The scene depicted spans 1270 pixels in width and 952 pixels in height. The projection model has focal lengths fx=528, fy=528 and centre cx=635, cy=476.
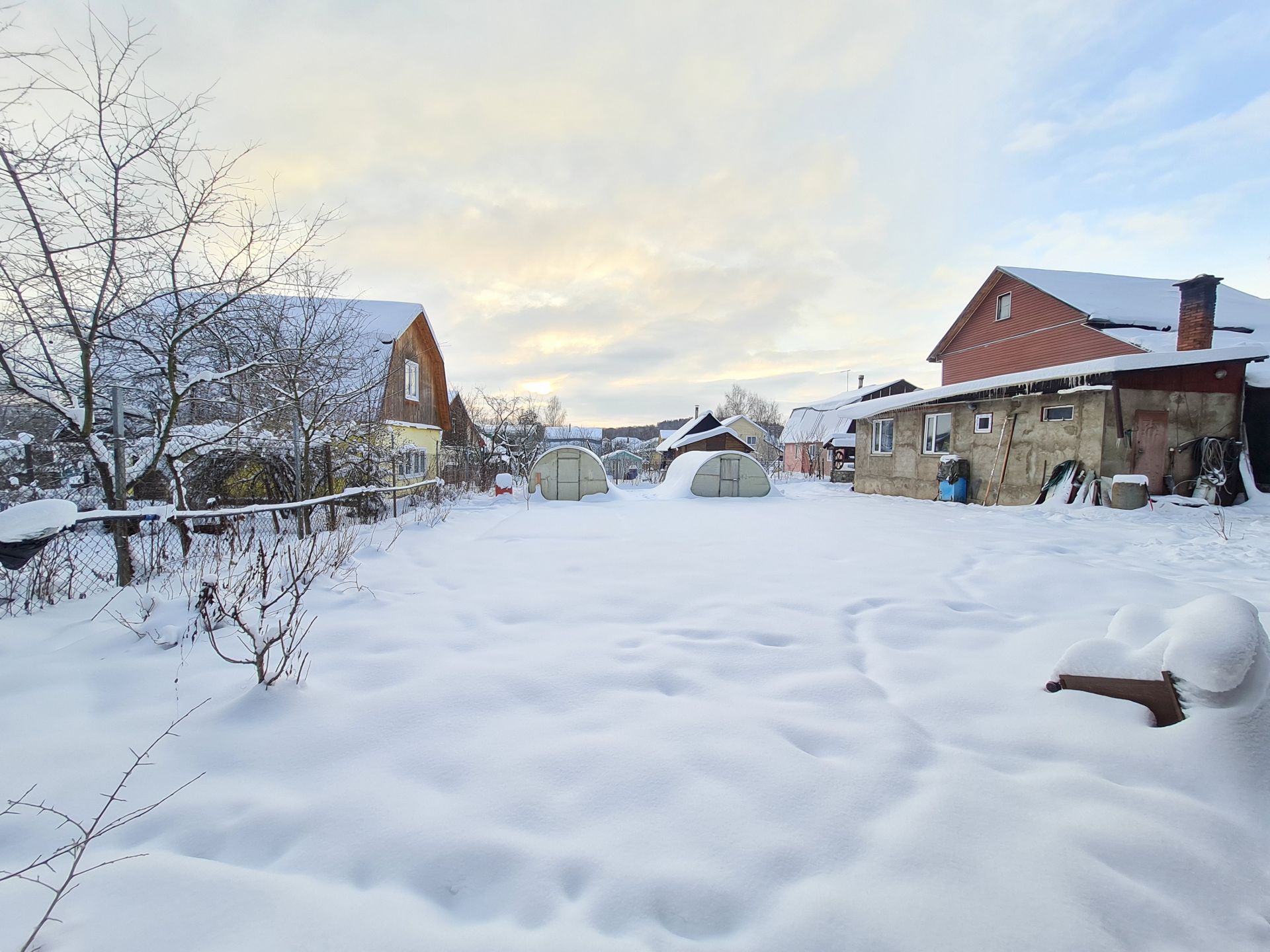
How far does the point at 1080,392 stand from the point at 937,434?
3.88 metres

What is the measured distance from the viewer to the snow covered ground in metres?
1.54

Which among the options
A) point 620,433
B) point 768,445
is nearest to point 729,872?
point 768,445

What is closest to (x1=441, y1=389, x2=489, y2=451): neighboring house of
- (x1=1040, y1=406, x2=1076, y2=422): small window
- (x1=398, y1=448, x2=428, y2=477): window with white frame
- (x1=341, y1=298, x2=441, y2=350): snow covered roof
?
(x1=398, y1=448, x2=428, y2=477): window with white frame

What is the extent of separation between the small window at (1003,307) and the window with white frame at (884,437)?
5649mm

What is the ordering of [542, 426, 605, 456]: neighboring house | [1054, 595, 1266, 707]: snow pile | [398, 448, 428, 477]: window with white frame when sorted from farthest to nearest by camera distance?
1. [542, 426, 605, 456]: neighboring house
2. [398, 448, 428, 477]: window with white frame
3. [1054, 595, 1266, 707]: snow pile

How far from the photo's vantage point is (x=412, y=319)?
16.0 meters

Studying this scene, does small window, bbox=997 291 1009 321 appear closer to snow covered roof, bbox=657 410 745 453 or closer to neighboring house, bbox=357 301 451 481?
snow covered roof, bbox=657 410 745 453

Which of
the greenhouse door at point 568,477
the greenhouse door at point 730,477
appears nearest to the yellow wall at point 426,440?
the greenhouse door at point 568,477

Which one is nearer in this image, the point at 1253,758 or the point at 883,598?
the point at 1253,758

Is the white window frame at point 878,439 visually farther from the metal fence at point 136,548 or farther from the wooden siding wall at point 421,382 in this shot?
the wooden siding wall at point 421,382

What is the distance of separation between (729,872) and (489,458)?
63.2ft

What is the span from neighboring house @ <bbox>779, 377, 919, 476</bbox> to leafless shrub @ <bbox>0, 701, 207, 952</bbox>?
87.7 ft

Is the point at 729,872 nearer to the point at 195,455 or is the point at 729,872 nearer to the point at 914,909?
the point at 914,909

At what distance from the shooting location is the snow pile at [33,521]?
2893 mm
